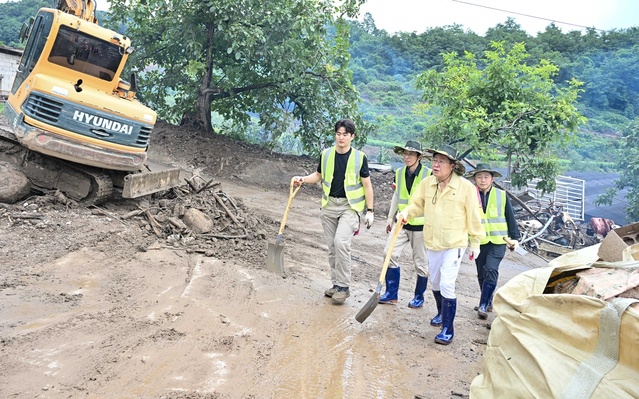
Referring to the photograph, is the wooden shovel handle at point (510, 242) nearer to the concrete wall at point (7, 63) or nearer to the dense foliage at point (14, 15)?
the concrete wall at point (7, 63)

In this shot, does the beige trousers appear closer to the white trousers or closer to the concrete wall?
the white trousers

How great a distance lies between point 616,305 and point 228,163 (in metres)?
13.8

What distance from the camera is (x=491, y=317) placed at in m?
6.71

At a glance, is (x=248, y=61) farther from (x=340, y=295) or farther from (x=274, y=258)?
(x=340, y=295)

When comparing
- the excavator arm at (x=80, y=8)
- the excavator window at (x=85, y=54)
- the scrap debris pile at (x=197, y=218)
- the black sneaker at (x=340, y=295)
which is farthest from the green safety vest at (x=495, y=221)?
the excavator arm at (x=80, y=8)

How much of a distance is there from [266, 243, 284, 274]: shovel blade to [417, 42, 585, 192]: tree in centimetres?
781

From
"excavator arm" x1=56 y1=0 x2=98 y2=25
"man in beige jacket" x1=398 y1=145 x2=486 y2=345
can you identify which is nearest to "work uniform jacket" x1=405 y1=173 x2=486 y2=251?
"man in beige jacket" x1=398 y1=145 x2=486 y2=345

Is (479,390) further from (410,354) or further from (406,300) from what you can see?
(406,300)

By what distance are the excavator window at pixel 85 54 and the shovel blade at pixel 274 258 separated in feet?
14.9

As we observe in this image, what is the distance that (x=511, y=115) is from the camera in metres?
13.5

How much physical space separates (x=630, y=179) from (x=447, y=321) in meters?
18.3

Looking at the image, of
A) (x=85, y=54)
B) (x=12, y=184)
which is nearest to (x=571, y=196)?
(x=85, y=54)

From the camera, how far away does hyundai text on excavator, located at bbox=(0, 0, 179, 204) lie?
7.81 m

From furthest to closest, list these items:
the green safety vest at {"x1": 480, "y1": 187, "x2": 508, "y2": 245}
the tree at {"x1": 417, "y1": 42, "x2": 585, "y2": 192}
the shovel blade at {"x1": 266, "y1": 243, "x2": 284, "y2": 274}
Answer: the tree at {"x1": 417, "y1": 42, "x2": 585, "y2": 192}, the shovel blade at {"x1": 266, "y1": 243, "x2": 284, "y2": 274}, the green safety vest at {"x1": 480, "y1": 187, "x2": 508, "y2": 245}
